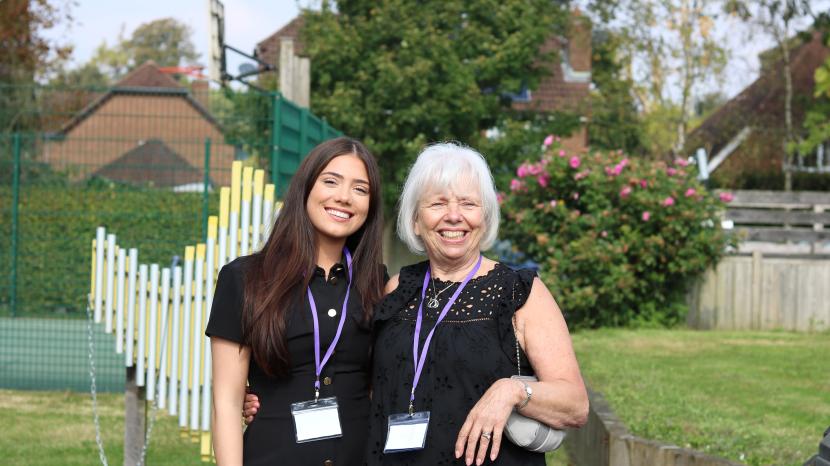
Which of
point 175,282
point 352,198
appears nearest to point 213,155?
point 175,282

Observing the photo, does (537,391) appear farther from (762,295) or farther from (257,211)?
(762,295)

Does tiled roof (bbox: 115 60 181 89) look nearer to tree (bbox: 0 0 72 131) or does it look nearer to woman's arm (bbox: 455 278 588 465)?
tree (bbox: 0 0 72 131)

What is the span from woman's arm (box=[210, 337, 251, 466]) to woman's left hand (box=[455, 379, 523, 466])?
0.80 meters

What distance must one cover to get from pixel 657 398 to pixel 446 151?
518cm

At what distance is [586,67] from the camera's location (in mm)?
39938

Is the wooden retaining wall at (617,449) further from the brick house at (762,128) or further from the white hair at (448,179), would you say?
the brick house at (762,128)

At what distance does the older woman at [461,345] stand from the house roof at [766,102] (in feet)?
113

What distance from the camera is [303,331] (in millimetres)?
3930

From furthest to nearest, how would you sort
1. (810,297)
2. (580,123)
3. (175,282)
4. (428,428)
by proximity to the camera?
1. (580,123)
2. (810,297)
3. (175,282)
4. (428,428)

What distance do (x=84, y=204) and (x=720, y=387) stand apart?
254 inches

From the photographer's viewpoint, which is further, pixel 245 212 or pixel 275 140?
pixel 275 140

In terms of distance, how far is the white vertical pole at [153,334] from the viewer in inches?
279

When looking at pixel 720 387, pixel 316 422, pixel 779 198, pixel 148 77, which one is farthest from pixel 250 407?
pixel 148 77

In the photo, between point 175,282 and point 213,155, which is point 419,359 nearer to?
point 175,282
